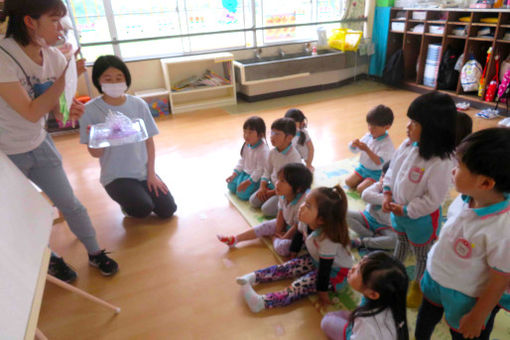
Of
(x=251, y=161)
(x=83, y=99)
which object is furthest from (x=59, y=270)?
(x=83, y=99)

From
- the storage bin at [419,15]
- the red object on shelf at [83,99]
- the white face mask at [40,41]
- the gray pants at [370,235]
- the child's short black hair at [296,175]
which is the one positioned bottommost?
the gray pants at [370,235]

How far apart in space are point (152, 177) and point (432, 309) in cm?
172

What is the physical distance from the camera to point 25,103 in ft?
4.11

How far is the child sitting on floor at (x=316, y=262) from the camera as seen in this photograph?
1.39 meters

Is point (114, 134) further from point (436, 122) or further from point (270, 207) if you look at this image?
point (436, 122)

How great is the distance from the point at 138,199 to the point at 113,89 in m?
0.67

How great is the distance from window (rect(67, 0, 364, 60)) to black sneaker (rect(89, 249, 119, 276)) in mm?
3236

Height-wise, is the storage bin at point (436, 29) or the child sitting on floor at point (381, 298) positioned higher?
the storage bin at point (436, 29)

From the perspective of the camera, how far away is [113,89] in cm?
187

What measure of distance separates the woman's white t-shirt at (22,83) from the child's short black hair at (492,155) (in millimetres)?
1517

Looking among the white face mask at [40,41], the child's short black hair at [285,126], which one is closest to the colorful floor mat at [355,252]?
the child's short black hair at [285,126]

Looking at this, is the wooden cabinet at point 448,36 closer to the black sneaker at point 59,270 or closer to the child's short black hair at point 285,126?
the child's short black hair at point 285,126

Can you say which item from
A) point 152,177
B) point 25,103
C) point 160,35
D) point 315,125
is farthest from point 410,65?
point 25,103

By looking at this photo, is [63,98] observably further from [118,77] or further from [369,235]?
[369,235]
